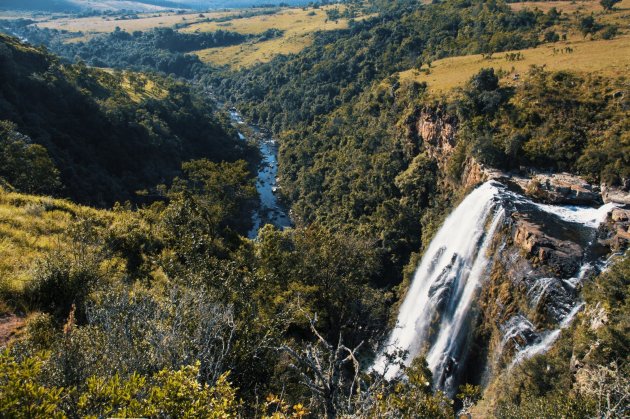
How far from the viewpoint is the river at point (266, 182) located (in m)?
73.8

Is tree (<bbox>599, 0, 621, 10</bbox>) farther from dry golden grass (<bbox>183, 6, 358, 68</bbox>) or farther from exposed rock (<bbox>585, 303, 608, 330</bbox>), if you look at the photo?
dry golden grass (<bbox>183, 6, 358, 68</bbox>)

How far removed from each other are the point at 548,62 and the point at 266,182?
5526 cm

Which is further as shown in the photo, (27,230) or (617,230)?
(617,230)

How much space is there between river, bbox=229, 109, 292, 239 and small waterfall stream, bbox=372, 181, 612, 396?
124 ft

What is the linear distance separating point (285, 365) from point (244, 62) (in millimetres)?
155951

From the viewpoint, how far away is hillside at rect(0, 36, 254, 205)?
178 ft

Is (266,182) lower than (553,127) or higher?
lower

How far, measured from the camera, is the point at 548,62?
50.3 m

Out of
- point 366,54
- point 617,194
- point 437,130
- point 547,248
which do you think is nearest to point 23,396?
point 547,248

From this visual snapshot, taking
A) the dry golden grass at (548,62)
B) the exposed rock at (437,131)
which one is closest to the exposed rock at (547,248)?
the exposed rock at (437,131)

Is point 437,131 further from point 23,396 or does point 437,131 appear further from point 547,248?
point 23,396

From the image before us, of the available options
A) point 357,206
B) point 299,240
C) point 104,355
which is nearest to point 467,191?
point 299,240

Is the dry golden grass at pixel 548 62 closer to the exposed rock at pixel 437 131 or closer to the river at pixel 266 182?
the exposed rock at pixel 437 131

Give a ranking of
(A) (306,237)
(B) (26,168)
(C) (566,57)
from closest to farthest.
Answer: (A) (306,237) < (B) (26,168) < (C) (566,57)
